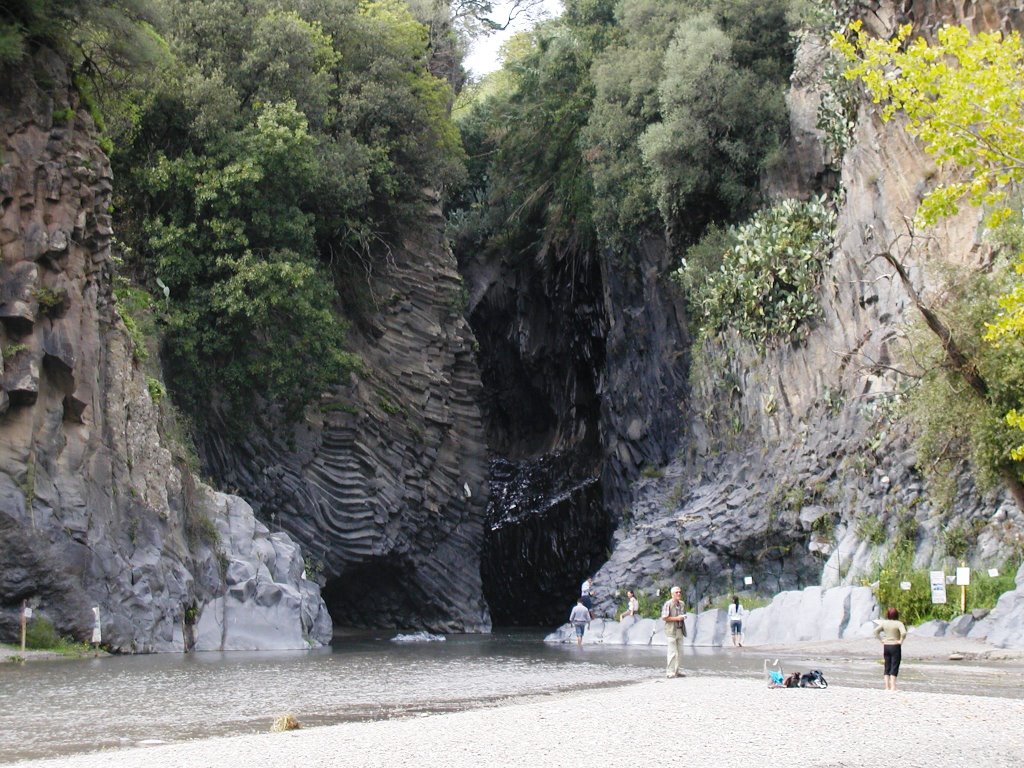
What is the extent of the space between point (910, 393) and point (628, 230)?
1744 cm

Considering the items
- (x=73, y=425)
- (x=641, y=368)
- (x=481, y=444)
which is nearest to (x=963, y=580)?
(x=73, y=425)

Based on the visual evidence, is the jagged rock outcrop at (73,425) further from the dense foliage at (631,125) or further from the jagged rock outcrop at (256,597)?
the dense foliage at (631,125)

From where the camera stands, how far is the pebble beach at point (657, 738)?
311 inches

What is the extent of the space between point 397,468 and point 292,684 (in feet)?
78.4

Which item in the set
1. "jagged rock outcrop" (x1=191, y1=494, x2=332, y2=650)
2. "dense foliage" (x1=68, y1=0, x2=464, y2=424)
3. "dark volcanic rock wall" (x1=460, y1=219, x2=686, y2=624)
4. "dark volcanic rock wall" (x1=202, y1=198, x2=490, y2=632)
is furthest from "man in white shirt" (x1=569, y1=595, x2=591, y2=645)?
"dense foliage" (x1=68, y1=0, x2=464, y2=424)

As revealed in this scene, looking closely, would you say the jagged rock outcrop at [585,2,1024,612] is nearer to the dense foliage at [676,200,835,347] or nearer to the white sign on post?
the dense foliage at [676,200,835,347]

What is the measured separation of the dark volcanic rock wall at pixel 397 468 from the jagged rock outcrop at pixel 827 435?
7.20 meters

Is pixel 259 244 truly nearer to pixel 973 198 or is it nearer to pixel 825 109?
pixel 825 109

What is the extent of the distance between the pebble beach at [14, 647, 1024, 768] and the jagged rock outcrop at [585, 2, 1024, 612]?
524 inches

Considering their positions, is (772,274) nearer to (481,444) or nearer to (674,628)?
(481,444)

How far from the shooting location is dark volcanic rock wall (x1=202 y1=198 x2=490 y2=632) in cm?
3712

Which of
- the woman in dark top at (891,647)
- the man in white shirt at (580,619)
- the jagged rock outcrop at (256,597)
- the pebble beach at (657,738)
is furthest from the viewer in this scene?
the man in white shirt at (580,619)

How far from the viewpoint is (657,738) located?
8867 mm

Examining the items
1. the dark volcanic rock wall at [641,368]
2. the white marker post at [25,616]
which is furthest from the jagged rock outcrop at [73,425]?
the dark volcanic rock wall at [641,368]
